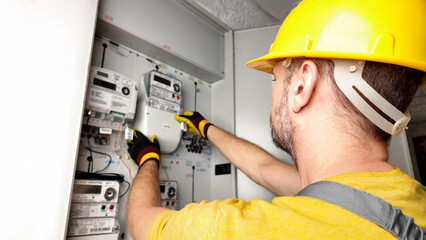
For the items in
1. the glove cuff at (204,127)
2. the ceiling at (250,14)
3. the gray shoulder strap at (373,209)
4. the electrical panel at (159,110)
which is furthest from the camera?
the ceiling at (250,14)

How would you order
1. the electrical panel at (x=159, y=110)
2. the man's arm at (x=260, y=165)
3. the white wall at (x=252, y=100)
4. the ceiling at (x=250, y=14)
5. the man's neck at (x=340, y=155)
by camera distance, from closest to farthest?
the man's neck at (x=340, y=155), the man's arm at (x=260, y=165), the electrical panel at (x=159, y=110), the white wall at (x=252, y=100), the ceiling at (x=250, y=14)

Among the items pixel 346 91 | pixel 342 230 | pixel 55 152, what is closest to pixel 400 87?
pixel 346 91

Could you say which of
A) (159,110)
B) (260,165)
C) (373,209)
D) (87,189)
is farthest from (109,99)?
(373,209)

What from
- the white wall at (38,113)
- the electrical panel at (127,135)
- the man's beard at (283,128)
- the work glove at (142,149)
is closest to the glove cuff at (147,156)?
the work glove at (142,149)

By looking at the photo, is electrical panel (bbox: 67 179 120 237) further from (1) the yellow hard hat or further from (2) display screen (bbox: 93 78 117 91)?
(1) the yellow hard hat

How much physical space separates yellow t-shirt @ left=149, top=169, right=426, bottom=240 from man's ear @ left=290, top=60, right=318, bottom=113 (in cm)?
24

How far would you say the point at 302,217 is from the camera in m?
0.55

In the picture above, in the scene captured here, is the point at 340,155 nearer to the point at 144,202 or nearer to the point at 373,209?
the point at 373,209

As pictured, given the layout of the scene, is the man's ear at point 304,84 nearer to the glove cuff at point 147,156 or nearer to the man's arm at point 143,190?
the man's arm at point 143,190

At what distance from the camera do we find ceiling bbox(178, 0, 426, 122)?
6.64 feet

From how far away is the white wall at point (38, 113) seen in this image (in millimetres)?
879

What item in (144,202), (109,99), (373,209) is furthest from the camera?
(109,99)

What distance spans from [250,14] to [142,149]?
1646mm

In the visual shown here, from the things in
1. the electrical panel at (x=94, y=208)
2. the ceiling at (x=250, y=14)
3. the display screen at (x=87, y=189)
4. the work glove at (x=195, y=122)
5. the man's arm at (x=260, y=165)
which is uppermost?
the ceiling at (x=250, y=14)
